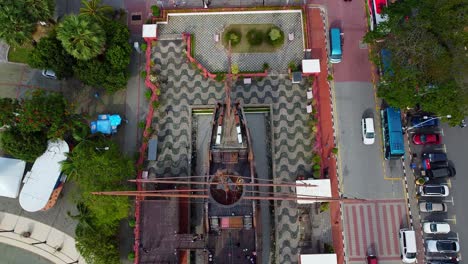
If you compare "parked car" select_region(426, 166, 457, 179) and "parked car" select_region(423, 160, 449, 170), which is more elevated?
"parked car" select_region(423, 160, 449, 170)

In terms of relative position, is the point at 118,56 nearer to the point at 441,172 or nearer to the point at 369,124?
the point at 369,124

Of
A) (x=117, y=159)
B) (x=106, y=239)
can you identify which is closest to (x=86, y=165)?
(x=117, y=159)

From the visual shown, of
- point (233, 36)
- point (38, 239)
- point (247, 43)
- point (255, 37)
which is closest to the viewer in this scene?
point (38, 239)

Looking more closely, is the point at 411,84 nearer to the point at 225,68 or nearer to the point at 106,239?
the point at 225,68

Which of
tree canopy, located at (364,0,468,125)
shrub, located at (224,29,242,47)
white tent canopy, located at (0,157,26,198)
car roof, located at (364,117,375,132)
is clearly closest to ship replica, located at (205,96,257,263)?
shrub, located at (224,29,242,47)


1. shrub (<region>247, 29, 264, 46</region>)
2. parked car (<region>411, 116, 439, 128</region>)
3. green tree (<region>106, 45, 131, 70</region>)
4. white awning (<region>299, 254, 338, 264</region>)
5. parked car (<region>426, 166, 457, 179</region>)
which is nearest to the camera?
white awning (<region>299, 254, 338, 264</region>)

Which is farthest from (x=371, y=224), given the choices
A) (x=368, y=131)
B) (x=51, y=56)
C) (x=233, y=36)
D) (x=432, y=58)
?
(x=51, y=56)

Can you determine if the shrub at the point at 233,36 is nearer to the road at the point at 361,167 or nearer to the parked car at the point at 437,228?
the road at the point at 361,167

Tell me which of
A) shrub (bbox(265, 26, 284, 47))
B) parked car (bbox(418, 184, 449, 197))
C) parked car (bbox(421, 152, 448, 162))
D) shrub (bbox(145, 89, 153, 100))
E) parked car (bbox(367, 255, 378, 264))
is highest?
shrub (bbox(265, 26, 284, 47))

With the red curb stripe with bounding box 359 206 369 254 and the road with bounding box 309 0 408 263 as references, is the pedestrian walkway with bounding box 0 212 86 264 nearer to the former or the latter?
the road with bounding box 309 0 408 263
